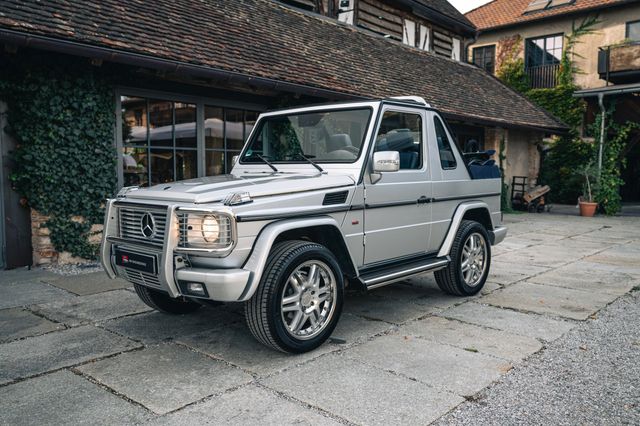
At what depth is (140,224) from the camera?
3830 mm

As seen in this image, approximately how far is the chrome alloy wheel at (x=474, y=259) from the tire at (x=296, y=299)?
79.2 inches

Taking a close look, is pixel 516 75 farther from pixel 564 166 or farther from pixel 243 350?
pixel 243 350

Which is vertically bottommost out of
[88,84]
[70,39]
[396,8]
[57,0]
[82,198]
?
[82,198]

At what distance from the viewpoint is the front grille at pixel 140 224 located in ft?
12.0

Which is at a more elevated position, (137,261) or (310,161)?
(310,161)

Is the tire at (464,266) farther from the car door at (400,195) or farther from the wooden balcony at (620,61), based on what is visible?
the wooden balcony at (620,61)

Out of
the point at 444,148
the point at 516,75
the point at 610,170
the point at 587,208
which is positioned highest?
the point at 516,75

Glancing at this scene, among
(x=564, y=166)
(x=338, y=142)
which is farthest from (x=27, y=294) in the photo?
(x=564, y=166)

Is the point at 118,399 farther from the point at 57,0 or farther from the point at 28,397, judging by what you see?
the point at 57,0

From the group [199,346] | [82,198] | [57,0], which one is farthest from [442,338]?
[57,0]

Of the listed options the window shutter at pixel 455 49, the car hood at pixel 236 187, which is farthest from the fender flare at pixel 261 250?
the window shutter at pixel 455 49

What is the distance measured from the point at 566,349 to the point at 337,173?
2283mm

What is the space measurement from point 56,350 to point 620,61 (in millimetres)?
19301

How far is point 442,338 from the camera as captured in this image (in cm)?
421
